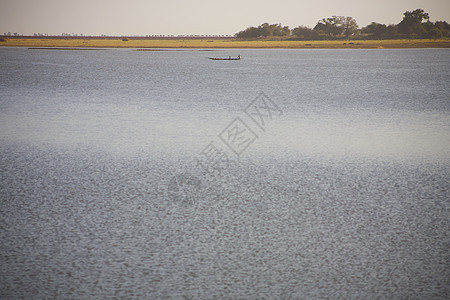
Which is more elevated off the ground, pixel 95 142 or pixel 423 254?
pixel 95 142

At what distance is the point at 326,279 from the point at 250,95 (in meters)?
17.7

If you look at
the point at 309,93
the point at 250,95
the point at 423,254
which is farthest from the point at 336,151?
the point at 309,93

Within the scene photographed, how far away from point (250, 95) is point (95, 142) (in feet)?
40.0

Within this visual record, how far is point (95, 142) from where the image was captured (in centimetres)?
1055

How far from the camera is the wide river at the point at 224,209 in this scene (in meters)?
4.17

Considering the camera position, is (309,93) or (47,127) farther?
(309,93)

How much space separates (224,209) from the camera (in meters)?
6.08

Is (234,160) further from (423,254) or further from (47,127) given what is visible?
(47,127)

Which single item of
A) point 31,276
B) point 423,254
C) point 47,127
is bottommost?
point 423,254

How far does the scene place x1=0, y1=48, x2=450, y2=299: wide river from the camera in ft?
13.7

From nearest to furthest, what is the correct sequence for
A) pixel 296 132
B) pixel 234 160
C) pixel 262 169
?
pixel 262 169
pixel 234 160
pixel 296 132

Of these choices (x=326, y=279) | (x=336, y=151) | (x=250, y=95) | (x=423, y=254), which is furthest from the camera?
(x=250, y=95)

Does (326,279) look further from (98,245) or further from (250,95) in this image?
(250,95)

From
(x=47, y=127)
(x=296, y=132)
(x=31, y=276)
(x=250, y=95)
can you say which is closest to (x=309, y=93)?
(x=250, y=95)
